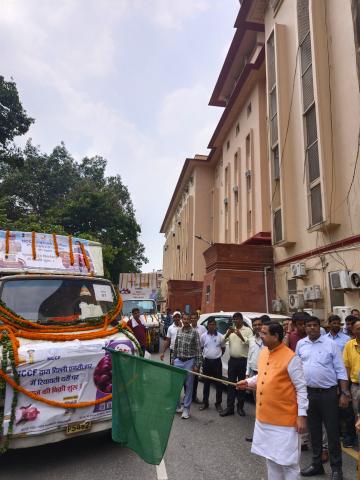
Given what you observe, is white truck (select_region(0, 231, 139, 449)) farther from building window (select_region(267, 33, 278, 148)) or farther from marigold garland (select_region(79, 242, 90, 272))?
building window (select_region(267, 33, 278, 148))

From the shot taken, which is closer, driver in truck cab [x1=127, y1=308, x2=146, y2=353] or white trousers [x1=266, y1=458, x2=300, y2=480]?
white trousers [x1=266, y1=458, x2=300, y2=480]

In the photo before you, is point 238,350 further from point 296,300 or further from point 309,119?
point 309,119

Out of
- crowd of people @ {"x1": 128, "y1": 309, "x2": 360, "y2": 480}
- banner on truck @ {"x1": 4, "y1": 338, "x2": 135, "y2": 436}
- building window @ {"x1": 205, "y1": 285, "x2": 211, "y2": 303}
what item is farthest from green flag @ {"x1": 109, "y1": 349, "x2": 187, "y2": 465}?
building window @ {"x1": 205, "y1": 285, "x2": 211, "y2": 303}

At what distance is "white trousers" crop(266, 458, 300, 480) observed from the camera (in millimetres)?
3043

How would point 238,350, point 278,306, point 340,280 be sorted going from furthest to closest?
point 278,306, point 340,280, point 238,350

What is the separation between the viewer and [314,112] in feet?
42.2

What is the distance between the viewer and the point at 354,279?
33.7 feet

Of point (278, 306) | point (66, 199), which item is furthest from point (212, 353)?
point (66, 199)

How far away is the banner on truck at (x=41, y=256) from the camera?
5840 mm

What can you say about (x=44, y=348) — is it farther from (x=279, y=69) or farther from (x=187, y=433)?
(x=279, y=69)

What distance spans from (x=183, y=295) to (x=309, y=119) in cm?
1876

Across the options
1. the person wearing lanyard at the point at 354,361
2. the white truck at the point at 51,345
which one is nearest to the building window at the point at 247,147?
the white truck at the point at 51,345

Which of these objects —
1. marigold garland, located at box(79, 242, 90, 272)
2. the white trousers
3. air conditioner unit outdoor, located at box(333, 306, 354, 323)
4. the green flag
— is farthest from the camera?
air conditioner unit outdoor, located at box(333, 306, 354, 323)

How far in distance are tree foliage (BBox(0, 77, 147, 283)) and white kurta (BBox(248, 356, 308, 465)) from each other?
1628 centimetres
